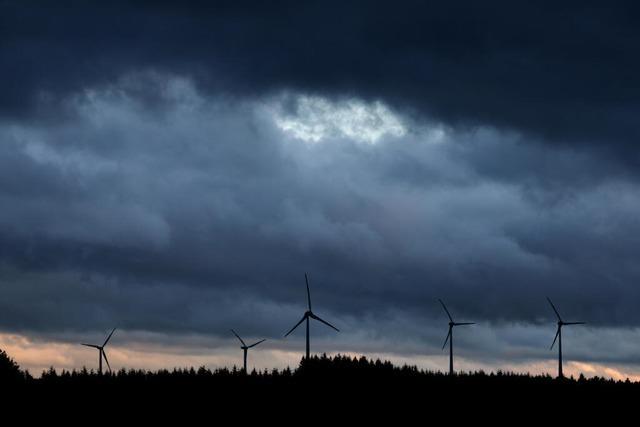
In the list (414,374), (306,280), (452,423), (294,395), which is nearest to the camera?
(306,280)

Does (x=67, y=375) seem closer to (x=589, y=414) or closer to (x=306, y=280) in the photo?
(x=306, y=280)

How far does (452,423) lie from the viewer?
532 feet

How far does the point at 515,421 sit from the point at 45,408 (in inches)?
3029

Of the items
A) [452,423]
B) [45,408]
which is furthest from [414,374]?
[45,408]

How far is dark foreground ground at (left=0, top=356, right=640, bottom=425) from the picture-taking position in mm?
163000

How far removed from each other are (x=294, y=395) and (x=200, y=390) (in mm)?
16450

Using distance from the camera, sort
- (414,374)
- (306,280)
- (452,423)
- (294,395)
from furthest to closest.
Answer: (414,374), (294,395), (452,423), (306,280)

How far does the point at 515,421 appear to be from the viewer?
537ft

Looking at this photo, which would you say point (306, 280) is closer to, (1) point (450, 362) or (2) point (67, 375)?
(1) point (450, 362)

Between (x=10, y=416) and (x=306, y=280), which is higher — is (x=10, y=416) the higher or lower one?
the lower one

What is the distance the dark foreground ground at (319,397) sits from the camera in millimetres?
163000

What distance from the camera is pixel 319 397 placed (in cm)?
17262

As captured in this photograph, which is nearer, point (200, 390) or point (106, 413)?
point (106, 413)

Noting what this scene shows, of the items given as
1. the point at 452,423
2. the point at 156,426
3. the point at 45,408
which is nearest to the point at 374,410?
the point at 452,423
